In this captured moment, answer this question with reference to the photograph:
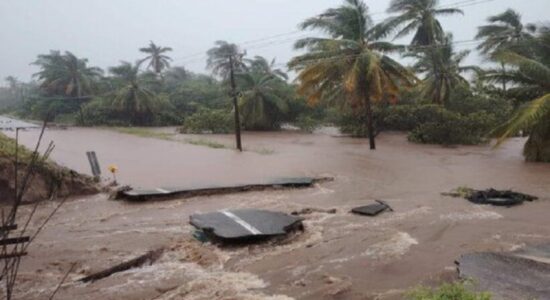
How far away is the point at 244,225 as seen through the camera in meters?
7.73

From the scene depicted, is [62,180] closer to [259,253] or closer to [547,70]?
[259,253]

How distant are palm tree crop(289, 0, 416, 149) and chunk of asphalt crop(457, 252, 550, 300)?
13.0 m

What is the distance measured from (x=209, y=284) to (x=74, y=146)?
22.4 m

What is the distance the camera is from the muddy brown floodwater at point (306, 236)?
559cm

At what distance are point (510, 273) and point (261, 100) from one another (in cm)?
2755

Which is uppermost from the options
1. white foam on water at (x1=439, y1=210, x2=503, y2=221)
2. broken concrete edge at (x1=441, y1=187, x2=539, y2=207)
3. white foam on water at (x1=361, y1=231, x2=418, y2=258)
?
broken concrete edge at (x1=441, y1=187, x2=539, y2=207)

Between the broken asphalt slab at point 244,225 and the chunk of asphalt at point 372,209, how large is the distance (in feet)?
5.18

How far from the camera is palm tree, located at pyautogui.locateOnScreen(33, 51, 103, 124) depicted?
44.7 metres

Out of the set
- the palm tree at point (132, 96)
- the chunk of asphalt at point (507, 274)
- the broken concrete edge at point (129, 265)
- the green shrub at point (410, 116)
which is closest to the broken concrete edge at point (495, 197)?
the chunk of asphalt at point (507, 274)

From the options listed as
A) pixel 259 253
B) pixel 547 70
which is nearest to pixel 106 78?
pixel 547 70

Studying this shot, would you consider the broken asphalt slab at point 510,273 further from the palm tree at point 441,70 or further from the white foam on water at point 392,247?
the palm tree at point 441,70

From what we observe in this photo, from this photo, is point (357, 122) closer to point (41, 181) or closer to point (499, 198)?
point (499, 198)

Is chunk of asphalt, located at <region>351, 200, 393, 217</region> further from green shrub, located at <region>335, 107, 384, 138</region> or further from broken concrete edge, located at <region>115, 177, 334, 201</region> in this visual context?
green shrub, located at <region>335, 107, 384, 138</region>

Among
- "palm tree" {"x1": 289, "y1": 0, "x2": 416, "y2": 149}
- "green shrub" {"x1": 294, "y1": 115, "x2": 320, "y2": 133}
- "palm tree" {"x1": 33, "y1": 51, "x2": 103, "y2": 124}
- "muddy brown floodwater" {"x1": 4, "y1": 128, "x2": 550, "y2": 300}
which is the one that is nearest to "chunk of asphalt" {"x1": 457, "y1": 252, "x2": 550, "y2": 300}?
"muddy brown floodwater" {"x1": 4, "y1": 128, "x2": 550, "y2": 300}
